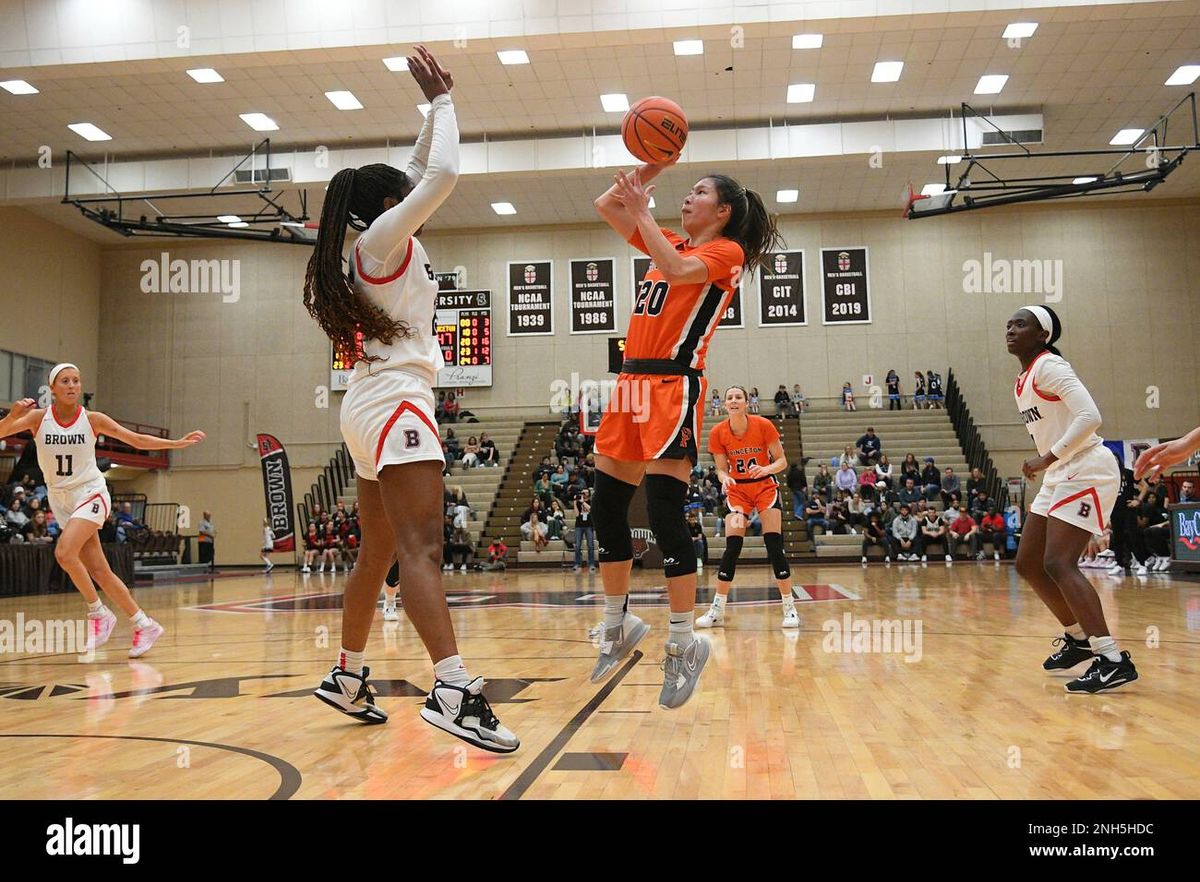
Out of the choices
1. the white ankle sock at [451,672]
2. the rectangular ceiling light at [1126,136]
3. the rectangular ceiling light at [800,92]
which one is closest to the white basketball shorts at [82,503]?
the white ankle sock at [451,672]

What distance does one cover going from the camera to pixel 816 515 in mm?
20375

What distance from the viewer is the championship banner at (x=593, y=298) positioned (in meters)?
26.5

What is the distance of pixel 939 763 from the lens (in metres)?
2.91

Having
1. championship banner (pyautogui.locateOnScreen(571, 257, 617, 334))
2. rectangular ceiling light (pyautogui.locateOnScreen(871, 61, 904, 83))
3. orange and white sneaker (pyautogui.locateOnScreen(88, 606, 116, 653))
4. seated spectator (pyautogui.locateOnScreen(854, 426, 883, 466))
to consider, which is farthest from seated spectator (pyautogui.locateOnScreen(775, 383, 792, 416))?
orange and white sneaker (pyautogui.locateOnScreen(88, 606, 116, 653))

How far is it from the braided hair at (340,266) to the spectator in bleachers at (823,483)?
18.4 meters

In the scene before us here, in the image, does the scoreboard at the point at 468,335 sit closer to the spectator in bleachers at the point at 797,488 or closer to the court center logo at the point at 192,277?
the court center logo at the point at 192,277

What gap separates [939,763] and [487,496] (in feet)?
67.4

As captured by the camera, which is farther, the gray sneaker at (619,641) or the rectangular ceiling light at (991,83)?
the rectangular ceiling light at (991,83)

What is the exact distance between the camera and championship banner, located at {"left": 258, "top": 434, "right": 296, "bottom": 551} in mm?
20641

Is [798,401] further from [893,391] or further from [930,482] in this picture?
[930,482]

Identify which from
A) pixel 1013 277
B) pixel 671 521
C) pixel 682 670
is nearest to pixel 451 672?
pixel 682 670
